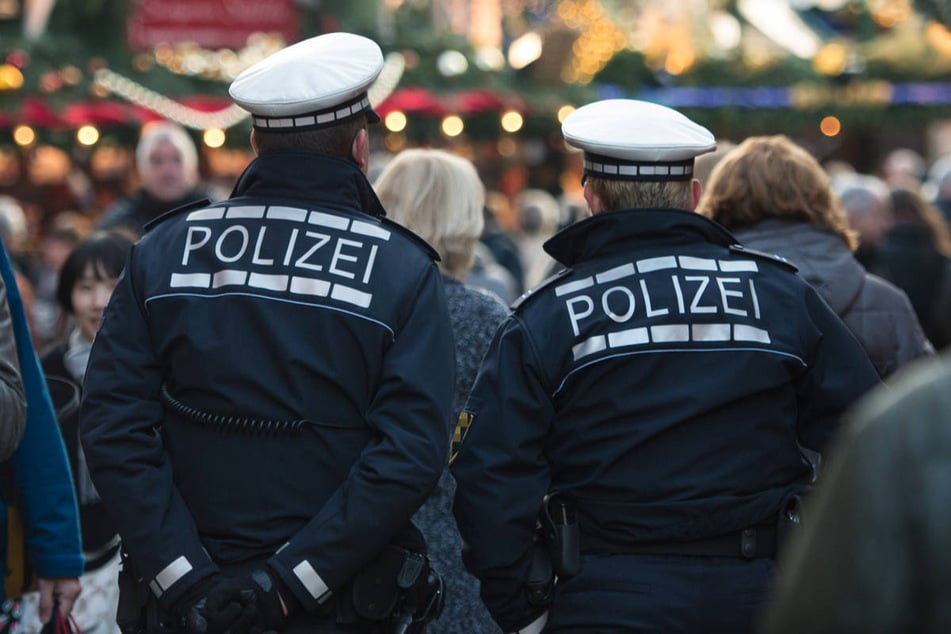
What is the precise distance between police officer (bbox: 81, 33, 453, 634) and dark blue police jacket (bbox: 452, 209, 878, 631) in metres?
0.19

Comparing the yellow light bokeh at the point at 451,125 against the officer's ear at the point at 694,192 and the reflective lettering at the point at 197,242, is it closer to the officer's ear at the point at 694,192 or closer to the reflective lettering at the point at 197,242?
the officer's ear at the point at 694,192

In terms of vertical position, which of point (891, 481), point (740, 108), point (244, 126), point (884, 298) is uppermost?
point (891, 481)

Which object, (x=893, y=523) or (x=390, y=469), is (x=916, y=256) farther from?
(x=893, y=523)

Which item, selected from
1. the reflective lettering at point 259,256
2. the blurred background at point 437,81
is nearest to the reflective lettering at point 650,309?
the reflective lettering at point 259,256

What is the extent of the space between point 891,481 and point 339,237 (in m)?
1.99

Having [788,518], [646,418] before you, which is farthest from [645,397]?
[788,518]

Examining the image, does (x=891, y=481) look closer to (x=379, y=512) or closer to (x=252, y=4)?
(x=379, y=512)

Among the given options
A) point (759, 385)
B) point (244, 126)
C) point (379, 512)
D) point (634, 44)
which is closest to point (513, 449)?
point (379, 512)

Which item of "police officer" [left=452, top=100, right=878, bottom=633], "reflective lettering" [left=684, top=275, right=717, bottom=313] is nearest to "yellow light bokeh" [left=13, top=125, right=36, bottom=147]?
"police officer" [left=452, top=100, right=878, bottom=633]

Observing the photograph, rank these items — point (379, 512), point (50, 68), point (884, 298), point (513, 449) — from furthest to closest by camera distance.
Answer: point (50, 68) < point (884, 298) < point (513, 449) < point (379, 512)

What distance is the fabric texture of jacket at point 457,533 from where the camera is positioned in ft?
12.9

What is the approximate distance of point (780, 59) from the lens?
20.5 metres

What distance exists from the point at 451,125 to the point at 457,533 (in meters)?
11.9

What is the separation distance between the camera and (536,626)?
3291mm
